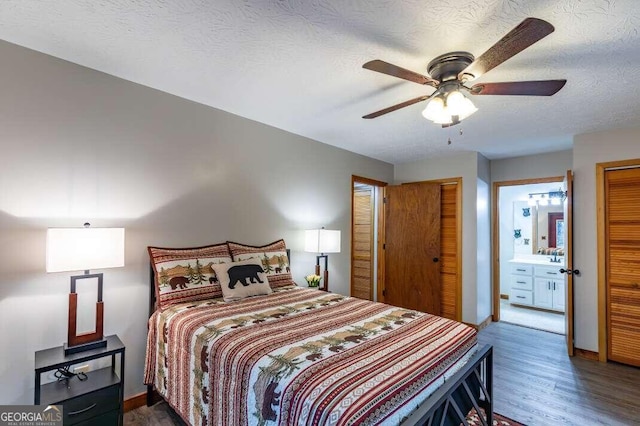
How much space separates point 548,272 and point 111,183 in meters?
6.31

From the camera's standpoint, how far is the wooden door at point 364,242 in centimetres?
518

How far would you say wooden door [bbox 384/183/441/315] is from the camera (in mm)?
4448

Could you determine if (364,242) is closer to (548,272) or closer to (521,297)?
(521,297)

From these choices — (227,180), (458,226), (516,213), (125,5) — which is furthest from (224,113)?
(516,213)

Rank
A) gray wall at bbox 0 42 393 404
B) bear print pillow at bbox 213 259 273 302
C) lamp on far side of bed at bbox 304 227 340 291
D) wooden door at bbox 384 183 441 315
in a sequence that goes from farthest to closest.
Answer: wooden door at bbox 384 183 441 315
lamp on far side of bed at bbox 304 227 340 291
bear print pillow at bbox 213 259 273 302
gray wall at bbox 0 42 393 404

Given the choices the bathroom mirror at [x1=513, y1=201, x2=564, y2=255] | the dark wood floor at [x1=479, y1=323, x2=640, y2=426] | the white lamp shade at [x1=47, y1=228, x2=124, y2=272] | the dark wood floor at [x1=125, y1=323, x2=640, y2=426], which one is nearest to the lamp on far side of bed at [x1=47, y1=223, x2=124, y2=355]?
the white lamp shade at [x1=47, y1=228, x2=124, y2=272]

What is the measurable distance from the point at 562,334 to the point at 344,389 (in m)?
4.44

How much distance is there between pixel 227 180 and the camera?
Result: 2.94m

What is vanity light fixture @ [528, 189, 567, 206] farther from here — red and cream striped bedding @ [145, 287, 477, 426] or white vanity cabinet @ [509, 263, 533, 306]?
red and cream striped bedding @ [145, 287, 477, 426]

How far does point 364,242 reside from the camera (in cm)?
538

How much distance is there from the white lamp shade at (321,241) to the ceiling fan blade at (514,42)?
218 cm

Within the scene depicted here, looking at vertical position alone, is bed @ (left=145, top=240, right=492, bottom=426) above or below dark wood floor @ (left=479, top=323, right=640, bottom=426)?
above

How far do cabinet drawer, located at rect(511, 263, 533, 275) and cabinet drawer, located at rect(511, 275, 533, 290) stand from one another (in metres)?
0.07

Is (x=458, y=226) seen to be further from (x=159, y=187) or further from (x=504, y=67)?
(x=159, y=187)
